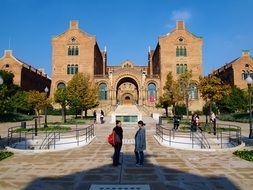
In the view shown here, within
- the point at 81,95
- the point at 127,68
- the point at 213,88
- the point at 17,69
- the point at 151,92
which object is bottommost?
the point at 213,88

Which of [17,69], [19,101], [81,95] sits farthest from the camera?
[17,69]

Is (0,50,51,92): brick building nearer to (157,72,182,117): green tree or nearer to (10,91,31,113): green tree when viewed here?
(10,91,31,113): green tree

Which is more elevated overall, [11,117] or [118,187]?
[11,117]

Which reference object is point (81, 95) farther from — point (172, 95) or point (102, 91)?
point (102, 91)

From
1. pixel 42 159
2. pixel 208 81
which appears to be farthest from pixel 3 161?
pixel 208 81

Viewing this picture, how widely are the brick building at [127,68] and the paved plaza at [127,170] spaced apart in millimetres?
44956

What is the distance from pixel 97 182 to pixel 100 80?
5114cm

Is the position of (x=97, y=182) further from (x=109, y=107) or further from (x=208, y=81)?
(x=109, y=107)

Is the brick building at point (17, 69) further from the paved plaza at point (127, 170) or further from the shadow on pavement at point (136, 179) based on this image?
the shadow on pavement at point (136, 179)

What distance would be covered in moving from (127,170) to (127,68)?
5022 cm

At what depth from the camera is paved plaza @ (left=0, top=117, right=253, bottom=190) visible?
8.61 m

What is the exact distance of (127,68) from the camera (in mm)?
60031

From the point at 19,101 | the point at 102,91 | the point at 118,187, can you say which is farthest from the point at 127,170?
the point at 102,91

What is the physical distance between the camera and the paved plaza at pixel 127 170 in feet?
28.2
